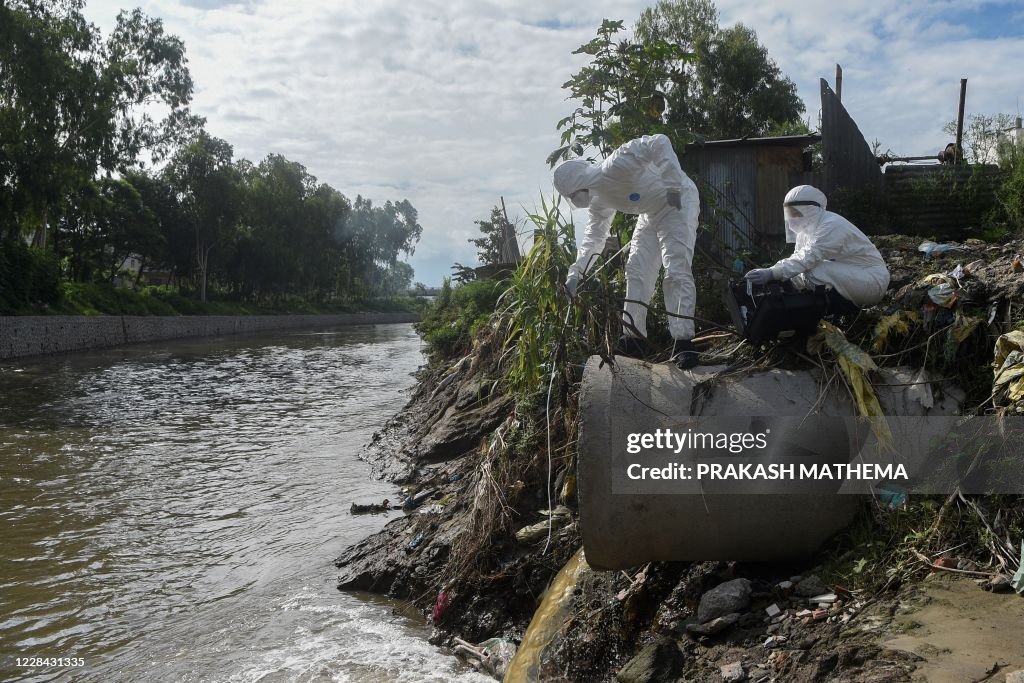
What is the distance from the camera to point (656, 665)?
3.97 meters

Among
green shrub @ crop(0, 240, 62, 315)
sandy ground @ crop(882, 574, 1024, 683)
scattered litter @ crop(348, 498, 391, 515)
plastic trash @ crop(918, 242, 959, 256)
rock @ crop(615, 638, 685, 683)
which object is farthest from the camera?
green shrub @ crop(0, 240, 62, 315)

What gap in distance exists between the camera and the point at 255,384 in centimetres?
2041

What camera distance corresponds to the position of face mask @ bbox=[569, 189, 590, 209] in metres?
5.78

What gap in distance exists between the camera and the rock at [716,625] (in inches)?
165

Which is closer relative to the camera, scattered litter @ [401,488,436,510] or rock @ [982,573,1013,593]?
rock @ [982,573,1013,593]

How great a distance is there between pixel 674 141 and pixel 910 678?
22.2 ft

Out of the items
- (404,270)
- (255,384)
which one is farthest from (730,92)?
(404,270)

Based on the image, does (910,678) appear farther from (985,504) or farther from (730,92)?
(730,92)

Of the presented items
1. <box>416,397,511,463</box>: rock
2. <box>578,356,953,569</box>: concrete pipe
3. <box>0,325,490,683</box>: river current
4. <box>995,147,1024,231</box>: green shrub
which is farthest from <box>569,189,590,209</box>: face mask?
<box>995,147,1024,231</box>: green shrub

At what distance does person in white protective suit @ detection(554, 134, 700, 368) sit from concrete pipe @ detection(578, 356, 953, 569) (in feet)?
2.74

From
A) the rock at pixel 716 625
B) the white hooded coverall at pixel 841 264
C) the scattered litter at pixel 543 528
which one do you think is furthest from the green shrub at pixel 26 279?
the rock at pixel 716 625

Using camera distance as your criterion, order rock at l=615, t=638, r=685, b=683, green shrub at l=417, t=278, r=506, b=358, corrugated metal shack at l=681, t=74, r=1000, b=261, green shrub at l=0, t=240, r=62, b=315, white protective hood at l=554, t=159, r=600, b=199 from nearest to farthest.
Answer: rock at l=615, t=638, r=685, b=683
white protective hood at l=554, t=159, r=600, b=199
corrugated metal shack at l=681, t=74, r=1000, b=261
green shrub at l=417, t=278, r=506, b=358
green shrub at l=0, t=240, r=62, b=315

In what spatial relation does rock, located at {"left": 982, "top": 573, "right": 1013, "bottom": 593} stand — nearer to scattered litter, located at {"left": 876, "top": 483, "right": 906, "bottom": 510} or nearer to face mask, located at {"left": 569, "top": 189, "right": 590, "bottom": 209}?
scattered litter, located at {"left": 876, "top": 483, "right": 906, "bottom": 510}

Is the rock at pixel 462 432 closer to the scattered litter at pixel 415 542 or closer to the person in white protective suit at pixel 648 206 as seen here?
the scattered litter at pixel 415 542
